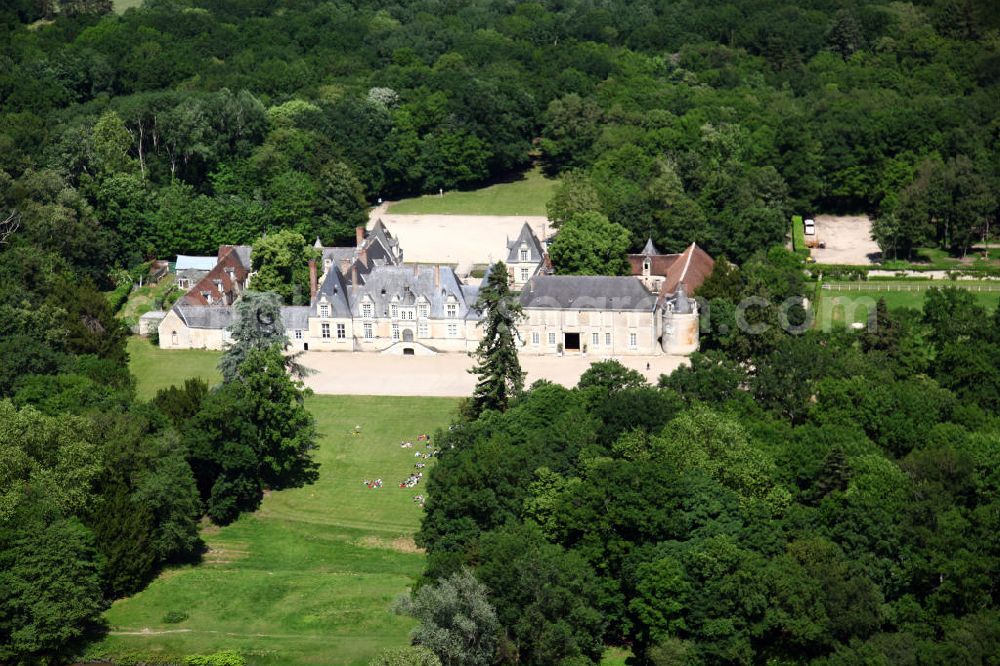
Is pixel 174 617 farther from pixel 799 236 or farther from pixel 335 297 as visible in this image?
pixel 799 236

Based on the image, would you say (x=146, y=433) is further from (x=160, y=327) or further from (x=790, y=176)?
(x=790, y=176)

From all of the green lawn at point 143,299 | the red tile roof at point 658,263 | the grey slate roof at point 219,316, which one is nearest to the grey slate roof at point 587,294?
the red tile roof at point 658,263

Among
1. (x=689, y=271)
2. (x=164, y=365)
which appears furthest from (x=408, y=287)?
(x=689, y=271)

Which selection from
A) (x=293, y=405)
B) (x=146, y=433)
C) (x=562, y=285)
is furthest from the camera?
(x=562, y=285)

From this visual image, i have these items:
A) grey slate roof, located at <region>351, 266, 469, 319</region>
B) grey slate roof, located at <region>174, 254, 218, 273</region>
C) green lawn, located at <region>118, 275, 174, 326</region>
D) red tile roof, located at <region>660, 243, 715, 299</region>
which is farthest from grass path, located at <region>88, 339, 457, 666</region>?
grey slate roof, located at <region>174, 254, 218, 273</region>

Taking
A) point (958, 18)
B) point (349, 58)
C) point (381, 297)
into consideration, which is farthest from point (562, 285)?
point (958, 18)
